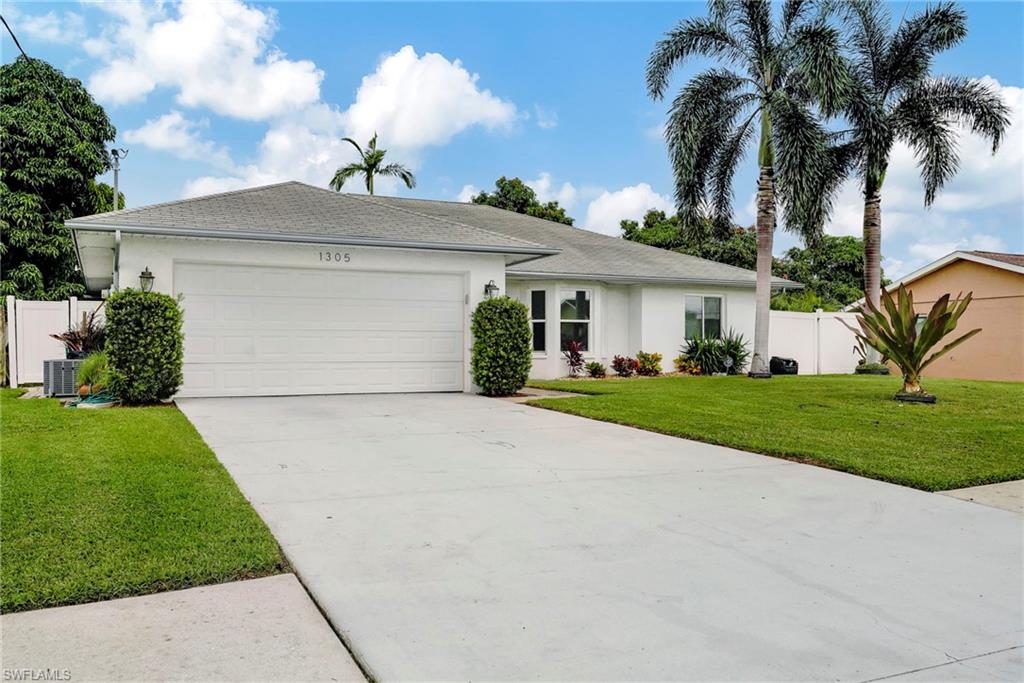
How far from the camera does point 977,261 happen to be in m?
19.7

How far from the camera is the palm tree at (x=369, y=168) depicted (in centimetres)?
3167

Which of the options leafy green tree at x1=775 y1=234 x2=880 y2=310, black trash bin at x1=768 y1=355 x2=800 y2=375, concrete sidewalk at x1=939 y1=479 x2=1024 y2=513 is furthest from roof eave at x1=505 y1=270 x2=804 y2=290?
leafy green tree at x1=775 y1=234 x2=880 y2=310

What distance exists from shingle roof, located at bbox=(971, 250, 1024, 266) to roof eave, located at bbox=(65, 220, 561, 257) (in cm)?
1446

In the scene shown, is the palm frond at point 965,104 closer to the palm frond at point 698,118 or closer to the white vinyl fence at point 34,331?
the palm frond at point 698,118

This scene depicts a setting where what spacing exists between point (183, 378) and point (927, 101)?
19.5 m

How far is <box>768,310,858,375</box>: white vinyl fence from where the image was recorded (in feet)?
64.0

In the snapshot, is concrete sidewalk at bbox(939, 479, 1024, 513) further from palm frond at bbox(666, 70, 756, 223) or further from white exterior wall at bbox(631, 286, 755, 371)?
palm frond at bbox(666, 70, 756, 223)

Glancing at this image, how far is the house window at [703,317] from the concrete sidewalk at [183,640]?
1614 cm

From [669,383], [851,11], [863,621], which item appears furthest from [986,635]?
[851,11]

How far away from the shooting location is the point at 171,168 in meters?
19.1

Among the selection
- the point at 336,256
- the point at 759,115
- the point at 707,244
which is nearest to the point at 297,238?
the point at 336,256

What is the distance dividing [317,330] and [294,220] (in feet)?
6.36

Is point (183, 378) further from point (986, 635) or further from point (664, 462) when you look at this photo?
point (986, 635)

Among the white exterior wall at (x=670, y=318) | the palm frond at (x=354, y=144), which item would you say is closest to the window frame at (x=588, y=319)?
the white exterior wall at (x=670, y=318)
